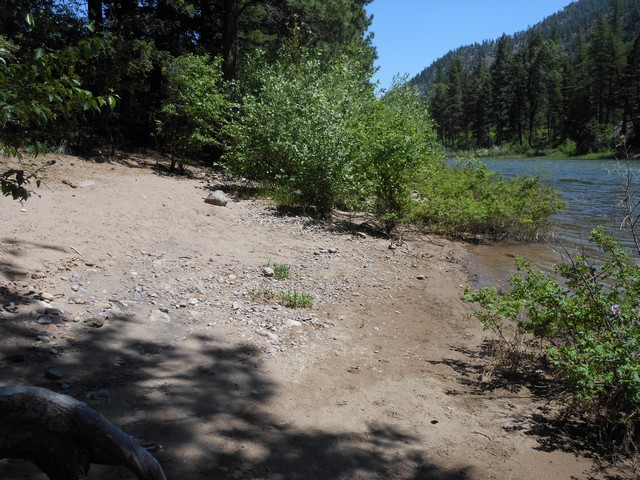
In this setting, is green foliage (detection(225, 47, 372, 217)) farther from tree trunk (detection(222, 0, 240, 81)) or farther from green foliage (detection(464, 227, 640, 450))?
green foliage (detection(464, 227, 640, 450))

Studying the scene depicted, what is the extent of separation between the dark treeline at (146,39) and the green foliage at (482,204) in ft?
20.7

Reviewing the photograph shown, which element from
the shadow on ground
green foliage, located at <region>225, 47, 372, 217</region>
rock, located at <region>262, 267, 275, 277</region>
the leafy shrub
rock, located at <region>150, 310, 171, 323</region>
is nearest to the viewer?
the shadow on ground

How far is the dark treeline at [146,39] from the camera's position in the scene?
11570 mm

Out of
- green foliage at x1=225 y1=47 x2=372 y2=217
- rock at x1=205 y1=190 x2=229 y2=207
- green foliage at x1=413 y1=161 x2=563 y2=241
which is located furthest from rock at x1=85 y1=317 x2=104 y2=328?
green foliage at x1=413 y1=161 x2=563 y2=241

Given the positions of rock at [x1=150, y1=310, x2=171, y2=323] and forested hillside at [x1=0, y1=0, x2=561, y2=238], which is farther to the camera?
forested hillside at [x1=0, y1=0, x2=561, y2=238]

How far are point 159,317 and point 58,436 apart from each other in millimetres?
3313

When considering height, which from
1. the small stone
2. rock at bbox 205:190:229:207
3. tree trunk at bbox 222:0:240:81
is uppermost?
tree trunk at bbox 222:0:240:81

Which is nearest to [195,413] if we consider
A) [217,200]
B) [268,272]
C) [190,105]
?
[268,272]

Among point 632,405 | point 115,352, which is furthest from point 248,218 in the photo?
point 632,405

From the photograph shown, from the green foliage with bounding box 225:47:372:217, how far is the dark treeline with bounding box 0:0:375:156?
7.52ft

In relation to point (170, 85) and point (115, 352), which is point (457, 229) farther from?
point (115, 352)

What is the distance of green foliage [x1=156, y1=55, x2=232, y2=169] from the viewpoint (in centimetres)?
1184

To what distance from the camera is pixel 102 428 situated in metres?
1.59

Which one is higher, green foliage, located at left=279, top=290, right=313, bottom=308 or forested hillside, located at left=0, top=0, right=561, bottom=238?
forested hillside, located at left=0, top=0, right=561, bottom=238
